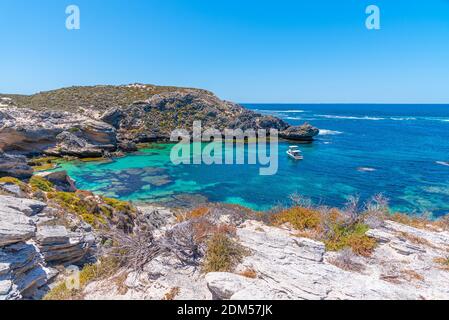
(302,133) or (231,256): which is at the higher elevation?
(302,133)

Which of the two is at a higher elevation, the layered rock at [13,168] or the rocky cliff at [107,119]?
the rocky cliff at [107,119]

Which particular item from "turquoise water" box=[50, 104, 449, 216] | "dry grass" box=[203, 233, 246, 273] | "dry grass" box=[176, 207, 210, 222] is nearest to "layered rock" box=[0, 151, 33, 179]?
"turquoise water" box=[50, 104, 449, 216]

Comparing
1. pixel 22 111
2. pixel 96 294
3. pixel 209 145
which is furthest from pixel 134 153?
pixel 96 294

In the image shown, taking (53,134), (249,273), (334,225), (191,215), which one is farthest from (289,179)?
(53,134)

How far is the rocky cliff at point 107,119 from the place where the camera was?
3704 centimetres

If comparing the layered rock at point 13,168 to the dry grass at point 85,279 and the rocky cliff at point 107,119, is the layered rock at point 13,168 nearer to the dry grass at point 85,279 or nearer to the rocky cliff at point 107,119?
the dry grass at point 85,279

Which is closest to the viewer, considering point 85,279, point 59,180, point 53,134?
point 85,279

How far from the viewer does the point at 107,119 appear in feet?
166

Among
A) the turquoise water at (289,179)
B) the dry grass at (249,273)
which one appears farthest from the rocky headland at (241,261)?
the turquoise water at (289,179)

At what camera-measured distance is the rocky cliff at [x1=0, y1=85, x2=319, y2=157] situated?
3704 cm

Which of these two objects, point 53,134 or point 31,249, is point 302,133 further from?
point 31,249

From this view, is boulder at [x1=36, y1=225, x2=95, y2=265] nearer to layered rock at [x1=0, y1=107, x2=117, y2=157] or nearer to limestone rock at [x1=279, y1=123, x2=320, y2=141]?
layered rock at [x1=0, y1=107, x2=117, y2=157]

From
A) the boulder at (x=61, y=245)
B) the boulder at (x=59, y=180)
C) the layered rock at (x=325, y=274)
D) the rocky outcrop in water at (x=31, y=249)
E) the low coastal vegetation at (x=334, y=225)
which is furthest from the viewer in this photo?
the boulder at (x=59, y=180)

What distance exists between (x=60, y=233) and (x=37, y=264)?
1.81m
